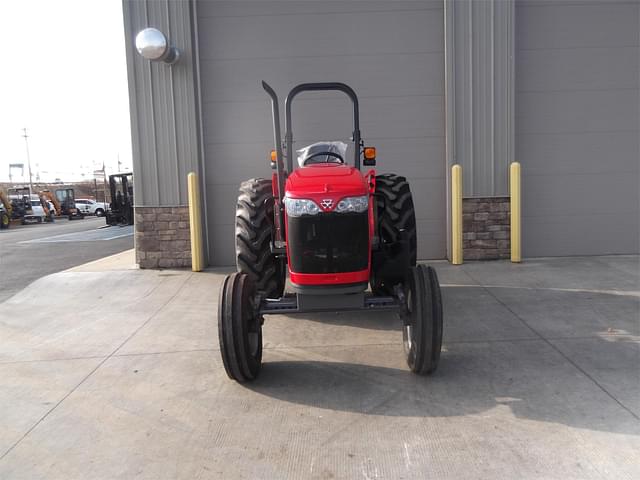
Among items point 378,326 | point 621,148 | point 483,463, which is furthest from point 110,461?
point 621,148

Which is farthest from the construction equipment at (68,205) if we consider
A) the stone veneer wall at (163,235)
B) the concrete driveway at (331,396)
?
the concrete driveway at (331,396)

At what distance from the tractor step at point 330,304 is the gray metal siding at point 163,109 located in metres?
4.82

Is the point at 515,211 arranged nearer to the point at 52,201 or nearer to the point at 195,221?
the point at 195,221

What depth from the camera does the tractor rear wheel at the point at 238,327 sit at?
4004 millimetres

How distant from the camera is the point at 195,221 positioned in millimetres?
8477

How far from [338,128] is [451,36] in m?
2.22

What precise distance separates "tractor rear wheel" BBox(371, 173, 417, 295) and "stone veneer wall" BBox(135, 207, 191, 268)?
11.9ft

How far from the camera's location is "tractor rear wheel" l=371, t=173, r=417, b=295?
4.82m

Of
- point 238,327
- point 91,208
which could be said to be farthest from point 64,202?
point 238,327

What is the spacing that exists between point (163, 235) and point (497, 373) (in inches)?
235

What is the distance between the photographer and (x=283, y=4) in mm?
8555

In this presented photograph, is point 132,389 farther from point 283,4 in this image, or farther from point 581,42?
point 581,42

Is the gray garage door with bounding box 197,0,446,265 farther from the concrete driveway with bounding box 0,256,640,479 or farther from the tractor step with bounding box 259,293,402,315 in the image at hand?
the tractor step with bounding box 259,293,402,315

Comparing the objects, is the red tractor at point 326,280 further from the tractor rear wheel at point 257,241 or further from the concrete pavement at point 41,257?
the concrete pavement at point 41,257
